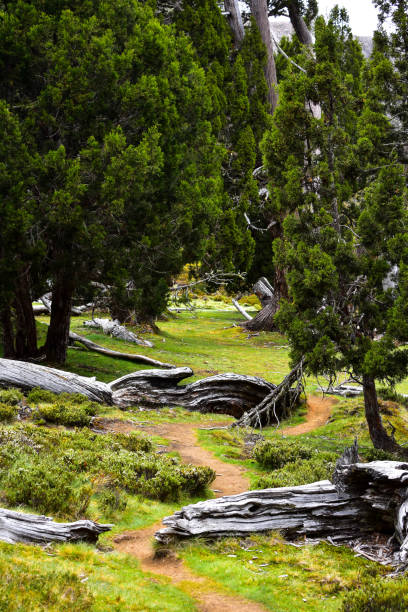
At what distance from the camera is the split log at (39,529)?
20.9 ft

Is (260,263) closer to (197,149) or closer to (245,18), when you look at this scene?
(245,18)

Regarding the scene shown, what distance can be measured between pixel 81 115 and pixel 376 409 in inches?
468

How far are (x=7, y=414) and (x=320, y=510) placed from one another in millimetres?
7077

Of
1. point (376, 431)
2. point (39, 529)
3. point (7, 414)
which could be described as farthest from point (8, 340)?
point (39, 529)

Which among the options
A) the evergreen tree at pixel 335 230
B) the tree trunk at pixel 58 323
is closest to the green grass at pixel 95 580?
the evergreen tree at pixel 335 230

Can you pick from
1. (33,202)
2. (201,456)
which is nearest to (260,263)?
(33,202)

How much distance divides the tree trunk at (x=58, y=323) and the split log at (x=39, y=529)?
43.3ft

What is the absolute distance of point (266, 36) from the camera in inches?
1332

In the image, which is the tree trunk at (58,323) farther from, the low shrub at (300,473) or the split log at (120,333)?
the low shrub at (300,473)

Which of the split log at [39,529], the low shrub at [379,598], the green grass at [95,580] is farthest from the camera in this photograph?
the split log at [39,529]

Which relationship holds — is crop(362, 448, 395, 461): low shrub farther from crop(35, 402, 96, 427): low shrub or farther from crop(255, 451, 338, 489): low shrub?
crop(35, 402, 96, 427): low shrub

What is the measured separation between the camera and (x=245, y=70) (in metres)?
33.1

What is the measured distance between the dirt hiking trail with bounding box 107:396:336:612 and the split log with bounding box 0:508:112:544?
2.68ft

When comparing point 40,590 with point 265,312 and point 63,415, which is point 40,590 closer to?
point 63,415
